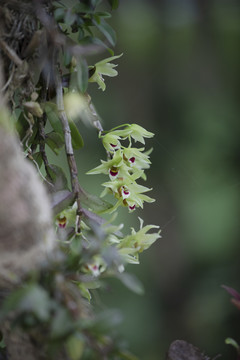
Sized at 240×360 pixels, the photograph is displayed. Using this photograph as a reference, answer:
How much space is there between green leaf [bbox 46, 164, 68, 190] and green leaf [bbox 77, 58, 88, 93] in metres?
0.13

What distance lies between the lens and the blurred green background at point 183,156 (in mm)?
2129

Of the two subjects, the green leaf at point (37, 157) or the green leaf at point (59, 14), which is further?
the green leaf at point (37, 157)

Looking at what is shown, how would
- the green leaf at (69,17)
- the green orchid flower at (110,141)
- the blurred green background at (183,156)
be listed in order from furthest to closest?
the blurred green background at (183,156) → the green orchid flower at (110,141) → the green leaf at (69,17)

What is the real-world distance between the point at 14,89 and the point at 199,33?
193cm

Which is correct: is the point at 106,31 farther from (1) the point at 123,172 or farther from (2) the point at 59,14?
(1) the point at 123,172

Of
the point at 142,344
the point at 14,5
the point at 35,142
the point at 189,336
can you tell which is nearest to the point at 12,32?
the point at 14,5

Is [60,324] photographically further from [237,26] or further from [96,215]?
[237,26]

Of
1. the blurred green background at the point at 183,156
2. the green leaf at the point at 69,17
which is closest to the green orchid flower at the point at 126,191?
the green leaf at the point at 69,17

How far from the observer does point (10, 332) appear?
0.50 metres

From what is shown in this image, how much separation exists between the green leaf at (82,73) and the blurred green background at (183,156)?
4.58 ft

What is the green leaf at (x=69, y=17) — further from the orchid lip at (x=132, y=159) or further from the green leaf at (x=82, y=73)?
the orchid lip at (x=132, y=159)

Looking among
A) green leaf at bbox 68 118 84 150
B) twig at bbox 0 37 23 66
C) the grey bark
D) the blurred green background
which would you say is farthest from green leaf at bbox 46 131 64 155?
the blurred green background

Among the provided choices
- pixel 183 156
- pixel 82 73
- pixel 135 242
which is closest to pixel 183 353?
pixel 135 242

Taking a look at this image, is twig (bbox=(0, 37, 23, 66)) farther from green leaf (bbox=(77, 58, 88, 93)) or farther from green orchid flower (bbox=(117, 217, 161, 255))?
green orchid flower (bbox=(117, 217, 161, 255))
